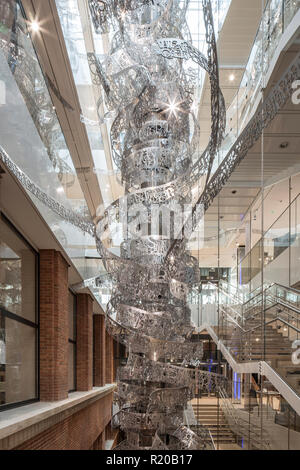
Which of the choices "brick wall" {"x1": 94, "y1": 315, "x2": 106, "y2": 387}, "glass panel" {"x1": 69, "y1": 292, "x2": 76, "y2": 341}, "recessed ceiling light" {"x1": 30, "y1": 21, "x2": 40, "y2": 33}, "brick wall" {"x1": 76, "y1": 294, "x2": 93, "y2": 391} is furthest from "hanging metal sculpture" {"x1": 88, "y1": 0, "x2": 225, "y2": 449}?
"brick wall" {"x1": 94, "y1": 315, "x2": 106, "y2": 387}

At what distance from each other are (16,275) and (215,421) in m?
2.71

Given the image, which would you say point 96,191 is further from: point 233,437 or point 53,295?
point 233,437

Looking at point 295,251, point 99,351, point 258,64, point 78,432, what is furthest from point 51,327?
point 99,351

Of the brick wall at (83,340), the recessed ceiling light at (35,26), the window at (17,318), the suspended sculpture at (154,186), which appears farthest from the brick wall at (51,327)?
the brick wall at (83,340)

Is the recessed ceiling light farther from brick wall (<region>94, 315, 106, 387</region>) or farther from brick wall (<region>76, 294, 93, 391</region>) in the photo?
brick wall (<region>94, 315, 106, 387</region>)

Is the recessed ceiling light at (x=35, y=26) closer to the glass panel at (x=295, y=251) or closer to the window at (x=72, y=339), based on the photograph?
the glass panel at (x=295, y=251)

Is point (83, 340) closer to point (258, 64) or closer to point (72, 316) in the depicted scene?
point (72, 316)

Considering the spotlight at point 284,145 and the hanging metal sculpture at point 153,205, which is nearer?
the spotlight at point 284,145

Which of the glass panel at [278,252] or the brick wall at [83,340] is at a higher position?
the glass panel at [278,252]

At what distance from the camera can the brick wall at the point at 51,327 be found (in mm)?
5984

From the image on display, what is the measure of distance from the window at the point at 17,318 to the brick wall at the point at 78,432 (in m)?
0.51

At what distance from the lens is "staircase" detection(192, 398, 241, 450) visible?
4.09m

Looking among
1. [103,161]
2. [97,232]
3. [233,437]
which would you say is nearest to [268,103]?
[97,232]

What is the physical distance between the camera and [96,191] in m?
6.72
